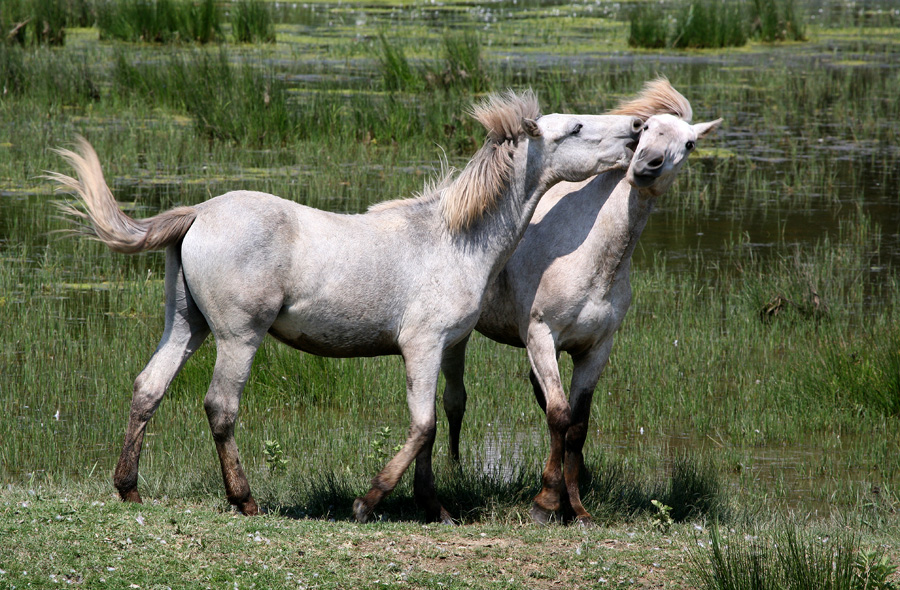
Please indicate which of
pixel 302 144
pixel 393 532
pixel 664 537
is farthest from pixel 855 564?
pixel 302 144

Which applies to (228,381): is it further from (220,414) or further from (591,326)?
(591,326)

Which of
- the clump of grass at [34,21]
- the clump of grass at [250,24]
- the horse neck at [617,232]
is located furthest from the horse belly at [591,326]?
the clump of grass at [250,24]

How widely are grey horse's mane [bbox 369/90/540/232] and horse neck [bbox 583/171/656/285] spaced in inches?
23.0

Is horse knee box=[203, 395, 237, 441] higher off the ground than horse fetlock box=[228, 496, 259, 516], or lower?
higher

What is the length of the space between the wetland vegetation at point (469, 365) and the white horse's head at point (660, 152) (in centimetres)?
161

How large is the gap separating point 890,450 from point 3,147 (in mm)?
10697

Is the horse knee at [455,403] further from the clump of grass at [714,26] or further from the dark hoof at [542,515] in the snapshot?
the clump of grass at [714,26]

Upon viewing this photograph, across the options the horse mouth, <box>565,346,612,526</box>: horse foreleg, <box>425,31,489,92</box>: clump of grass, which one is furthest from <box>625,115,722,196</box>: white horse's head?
<box>425,31,489,92</box>: clump of grass

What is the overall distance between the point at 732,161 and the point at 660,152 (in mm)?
10277

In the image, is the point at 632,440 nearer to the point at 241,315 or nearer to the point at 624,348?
the point at 624,348

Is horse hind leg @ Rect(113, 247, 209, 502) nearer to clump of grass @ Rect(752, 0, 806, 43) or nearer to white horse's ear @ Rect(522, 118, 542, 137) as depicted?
white horse's ear @ Rect(522, 118, 542, 137)

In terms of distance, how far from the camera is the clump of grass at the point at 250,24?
20328 mm

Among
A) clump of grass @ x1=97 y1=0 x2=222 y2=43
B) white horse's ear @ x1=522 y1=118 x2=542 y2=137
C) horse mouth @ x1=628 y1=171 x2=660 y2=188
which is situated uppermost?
clump of grass @ x1=97 y1=0 x2=222 y2=43

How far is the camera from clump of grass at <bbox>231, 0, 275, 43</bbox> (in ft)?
66.7
